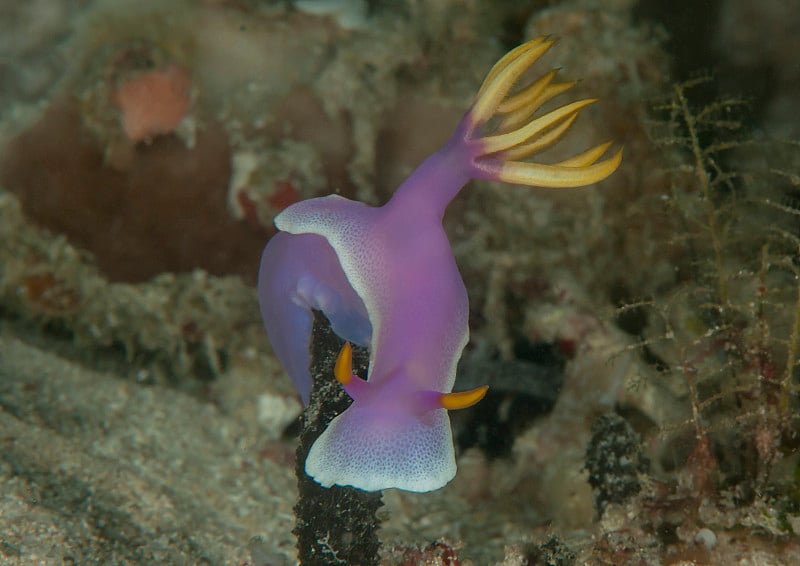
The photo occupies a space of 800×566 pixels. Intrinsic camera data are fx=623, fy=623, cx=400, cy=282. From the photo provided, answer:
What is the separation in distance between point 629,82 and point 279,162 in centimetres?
186

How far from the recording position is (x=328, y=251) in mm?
1999

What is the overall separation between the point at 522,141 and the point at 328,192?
5.33ft

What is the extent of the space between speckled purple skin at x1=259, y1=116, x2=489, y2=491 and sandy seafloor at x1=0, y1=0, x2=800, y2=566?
124 centimetres

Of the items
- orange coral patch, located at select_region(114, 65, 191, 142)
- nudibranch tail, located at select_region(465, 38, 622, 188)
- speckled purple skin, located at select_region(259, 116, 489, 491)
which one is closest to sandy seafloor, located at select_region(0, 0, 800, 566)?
orange coral patch, located at select_region(114, 65, 191, 142)

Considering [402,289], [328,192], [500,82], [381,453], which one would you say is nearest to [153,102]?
[328,192]

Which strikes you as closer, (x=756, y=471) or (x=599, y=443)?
(x=756, y=471)

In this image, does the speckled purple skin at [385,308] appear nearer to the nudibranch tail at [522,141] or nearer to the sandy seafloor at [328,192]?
the nudibranch tail at [522,141]

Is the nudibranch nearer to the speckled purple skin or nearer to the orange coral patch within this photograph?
the speckled purple skin

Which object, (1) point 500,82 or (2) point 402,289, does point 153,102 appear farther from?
(2) point 402,289

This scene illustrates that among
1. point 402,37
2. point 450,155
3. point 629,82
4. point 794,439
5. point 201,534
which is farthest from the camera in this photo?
point 402,37

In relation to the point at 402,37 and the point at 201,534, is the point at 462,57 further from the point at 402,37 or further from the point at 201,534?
the point at 201,534

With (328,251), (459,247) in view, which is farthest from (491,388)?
(328,251)

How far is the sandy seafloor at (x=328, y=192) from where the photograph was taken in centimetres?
295

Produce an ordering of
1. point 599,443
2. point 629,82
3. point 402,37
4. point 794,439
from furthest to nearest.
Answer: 1. point 402,37
2. point 629,82
3. point 599,443
4. point 794,439
